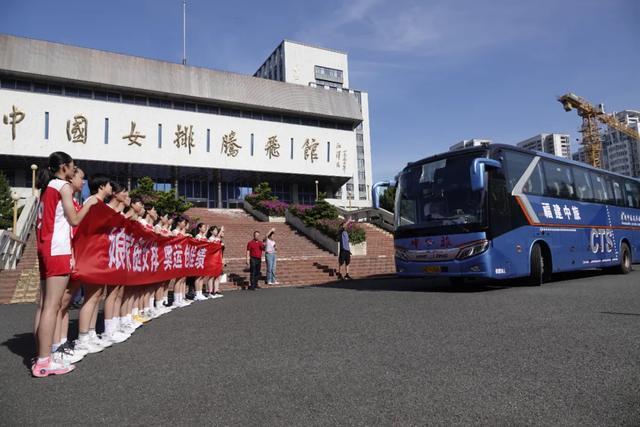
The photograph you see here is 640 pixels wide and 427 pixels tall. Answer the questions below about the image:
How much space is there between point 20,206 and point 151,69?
16796 millimetres

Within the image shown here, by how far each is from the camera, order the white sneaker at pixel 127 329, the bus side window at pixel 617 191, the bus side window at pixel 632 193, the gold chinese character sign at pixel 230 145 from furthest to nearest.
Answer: the gold chinese character sign at pixel 230 145 < the bus side window at pixel 632 193 < the bus side window at pixel 617 191 < the white sneaker at pixel 127 329

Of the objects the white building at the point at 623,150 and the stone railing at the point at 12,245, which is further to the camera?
the white building at the point at 623,150

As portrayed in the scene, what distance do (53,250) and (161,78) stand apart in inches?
1506

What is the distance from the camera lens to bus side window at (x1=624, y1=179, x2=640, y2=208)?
616 inches

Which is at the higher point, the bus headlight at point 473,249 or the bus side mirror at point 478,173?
the bus side mirror at point 478,173

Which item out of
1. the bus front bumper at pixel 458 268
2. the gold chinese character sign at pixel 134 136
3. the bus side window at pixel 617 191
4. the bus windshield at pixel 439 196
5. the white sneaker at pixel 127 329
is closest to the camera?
the white sneaker at pixel 127 329

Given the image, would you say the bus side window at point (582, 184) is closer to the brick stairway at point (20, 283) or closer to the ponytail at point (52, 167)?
the ponytail at point (52, 167)

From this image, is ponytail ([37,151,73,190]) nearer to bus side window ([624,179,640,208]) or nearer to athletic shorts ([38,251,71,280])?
athletic shorts ([38,251,71,280])

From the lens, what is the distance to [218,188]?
42656mm

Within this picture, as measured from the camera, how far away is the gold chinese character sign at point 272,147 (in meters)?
42.8

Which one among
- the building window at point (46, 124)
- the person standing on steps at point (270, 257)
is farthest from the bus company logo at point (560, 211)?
the building window at point (46, 124)

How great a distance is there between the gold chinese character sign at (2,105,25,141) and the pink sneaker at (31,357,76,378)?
3524 centimetres

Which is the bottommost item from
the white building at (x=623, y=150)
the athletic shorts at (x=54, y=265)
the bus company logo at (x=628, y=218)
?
the athletic shorts at (x=54, y=265)

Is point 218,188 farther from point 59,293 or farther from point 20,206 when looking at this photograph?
point 59,293
